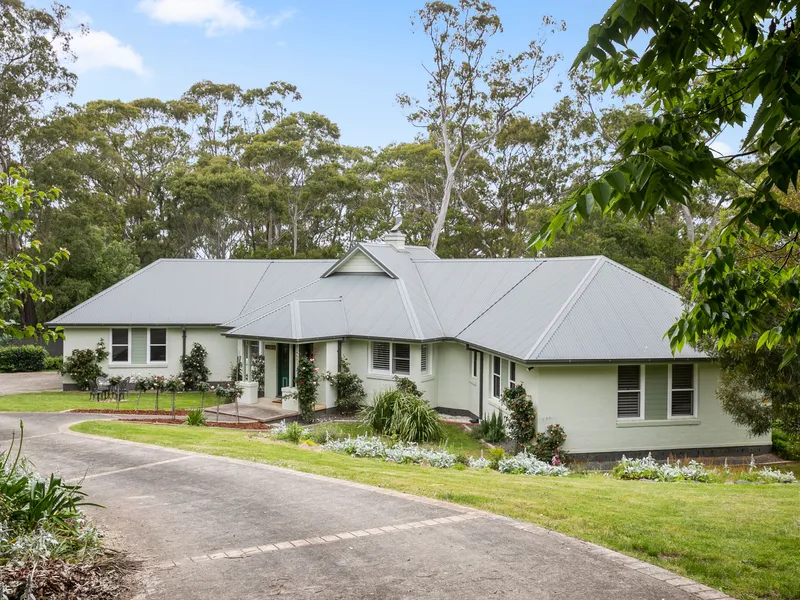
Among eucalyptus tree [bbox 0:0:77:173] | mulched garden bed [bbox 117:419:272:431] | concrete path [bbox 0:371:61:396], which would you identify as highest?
eucalyptus tree [bbox 0:0:77:173]

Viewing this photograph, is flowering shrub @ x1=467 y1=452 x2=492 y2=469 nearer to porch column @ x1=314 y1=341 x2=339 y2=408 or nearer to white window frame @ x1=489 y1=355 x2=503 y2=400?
white window frame @ x1=489 y1=355 x2=503 y2=400

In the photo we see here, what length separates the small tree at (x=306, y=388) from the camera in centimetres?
2084

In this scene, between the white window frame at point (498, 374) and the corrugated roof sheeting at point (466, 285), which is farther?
the corrugated roof sheeting at point (466, 285)

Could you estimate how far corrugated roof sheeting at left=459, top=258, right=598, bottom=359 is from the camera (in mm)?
17891

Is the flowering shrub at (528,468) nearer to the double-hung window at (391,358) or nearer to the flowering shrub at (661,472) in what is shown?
the flowering shrub at (661,472)

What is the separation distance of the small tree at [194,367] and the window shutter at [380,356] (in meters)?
8.08

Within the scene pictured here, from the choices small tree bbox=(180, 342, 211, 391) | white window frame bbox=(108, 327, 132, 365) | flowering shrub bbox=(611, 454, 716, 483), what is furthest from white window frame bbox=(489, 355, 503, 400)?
white window frame bbox=(108, 327, 132, 365)

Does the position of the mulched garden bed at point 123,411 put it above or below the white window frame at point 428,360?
below

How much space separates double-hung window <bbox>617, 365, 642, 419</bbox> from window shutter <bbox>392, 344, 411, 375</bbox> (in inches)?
295

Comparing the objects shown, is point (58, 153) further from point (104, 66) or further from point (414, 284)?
point (414, 284)

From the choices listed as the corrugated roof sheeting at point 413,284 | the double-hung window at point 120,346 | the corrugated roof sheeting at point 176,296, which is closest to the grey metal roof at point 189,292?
the corrugated roof sheeting at point 176,296

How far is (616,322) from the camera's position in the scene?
57.7ft

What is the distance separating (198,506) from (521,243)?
120 ft

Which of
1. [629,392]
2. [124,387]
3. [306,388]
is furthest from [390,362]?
[124,387]
